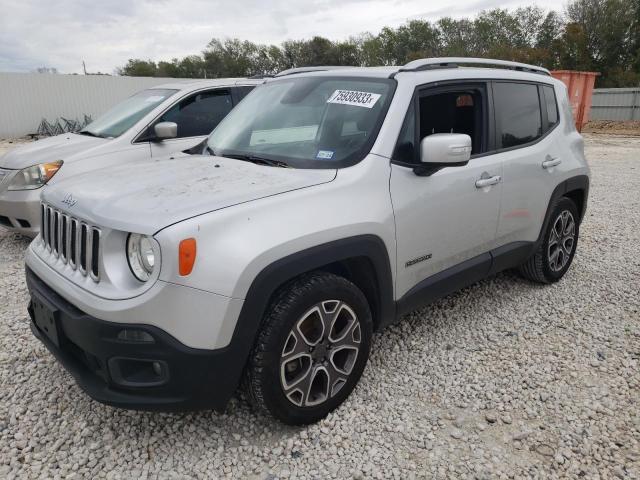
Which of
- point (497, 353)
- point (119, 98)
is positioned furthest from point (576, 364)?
point (119, 98)

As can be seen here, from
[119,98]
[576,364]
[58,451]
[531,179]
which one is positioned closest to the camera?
[58,451]

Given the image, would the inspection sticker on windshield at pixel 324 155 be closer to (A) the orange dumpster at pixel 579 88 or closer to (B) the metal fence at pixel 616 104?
(A) the orange dumpster at pixel 579 88

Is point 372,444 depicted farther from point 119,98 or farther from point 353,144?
point 119,98

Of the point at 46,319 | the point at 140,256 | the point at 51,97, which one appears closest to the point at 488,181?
the point at 140,256

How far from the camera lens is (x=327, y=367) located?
2.55 metres

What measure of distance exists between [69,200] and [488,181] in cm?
248

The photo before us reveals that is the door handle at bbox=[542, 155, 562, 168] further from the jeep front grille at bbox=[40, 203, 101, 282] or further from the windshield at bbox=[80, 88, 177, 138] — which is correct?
the windshield at bbox=[80, 88, 177, 138]

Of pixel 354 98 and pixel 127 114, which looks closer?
pixel 354 98

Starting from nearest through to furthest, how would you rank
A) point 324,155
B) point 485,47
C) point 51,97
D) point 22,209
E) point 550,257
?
1. point 324,155
2. point 550,257
3. point 22,209
4. point 51,97
5. point 485,47

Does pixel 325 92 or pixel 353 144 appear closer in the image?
pixel 353 144

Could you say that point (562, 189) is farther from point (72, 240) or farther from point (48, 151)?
point (48, 151)

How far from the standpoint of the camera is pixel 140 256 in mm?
2152

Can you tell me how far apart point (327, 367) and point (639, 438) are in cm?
157

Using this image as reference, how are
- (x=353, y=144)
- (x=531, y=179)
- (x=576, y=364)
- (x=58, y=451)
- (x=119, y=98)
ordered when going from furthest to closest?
(x=119, y=98)
(x=531, y=179)
(x=576, y=364)
(x=353, y=144)
(x=58, y=451)
